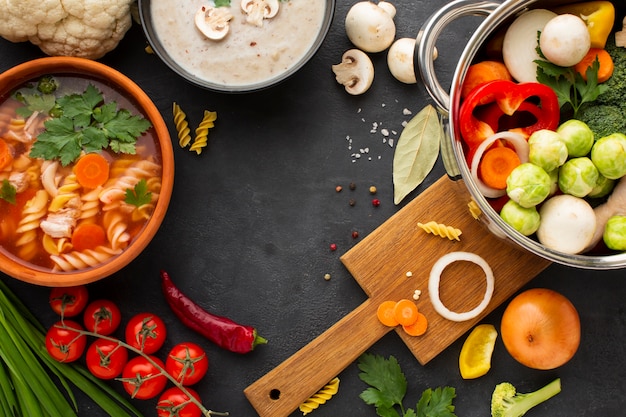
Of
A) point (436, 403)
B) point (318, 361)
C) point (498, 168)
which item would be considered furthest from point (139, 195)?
point (436, 403)

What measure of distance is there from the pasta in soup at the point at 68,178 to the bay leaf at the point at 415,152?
0.98 metres

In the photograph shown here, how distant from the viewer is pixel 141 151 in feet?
8.67

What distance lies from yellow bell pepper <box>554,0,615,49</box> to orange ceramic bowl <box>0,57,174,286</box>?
1.50 metres

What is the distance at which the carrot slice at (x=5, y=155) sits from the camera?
2.57m

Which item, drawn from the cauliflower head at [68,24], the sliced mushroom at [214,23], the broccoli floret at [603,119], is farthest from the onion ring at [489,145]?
the cauliflower head at [68,24]

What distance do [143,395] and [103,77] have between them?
4.02ft

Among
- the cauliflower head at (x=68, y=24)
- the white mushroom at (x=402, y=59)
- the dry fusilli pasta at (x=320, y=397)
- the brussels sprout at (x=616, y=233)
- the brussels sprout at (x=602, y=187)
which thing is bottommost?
the dry fusilli pasta at (x=320, y=397)

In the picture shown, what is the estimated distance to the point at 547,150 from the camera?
2312 millimetres

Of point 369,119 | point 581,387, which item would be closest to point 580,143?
point 369,119

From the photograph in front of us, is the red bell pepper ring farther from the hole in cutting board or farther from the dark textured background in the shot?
the hole in cutting board

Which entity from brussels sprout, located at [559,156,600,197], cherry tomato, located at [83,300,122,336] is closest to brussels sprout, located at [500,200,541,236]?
brussels sprout, located at [559,156,600,197]

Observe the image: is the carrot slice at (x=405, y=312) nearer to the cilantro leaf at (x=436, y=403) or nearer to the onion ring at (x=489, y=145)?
the cilantro leaf at (x=436, y=403)

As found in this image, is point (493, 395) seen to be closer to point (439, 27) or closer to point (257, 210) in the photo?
point (257, 210)

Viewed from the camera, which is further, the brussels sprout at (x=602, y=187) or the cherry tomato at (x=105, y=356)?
the cherry tomato at (x=105, y=356)
